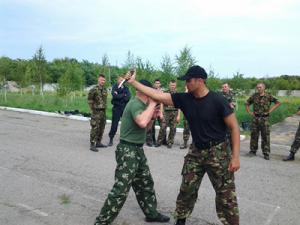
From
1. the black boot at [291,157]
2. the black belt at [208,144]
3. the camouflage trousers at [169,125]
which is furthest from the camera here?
the camouflage trousers at [169,125]

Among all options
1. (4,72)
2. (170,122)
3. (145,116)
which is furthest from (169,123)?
(4,72)

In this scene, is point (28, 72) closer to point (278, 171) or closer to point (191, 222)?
point (278, 171)

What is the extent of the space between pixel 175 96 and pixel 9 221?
8.69 ft

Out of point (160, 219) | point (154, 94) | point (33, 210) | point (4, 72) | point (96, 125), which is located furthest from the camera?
point (4, 72)

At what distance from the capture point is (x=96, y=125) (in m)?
10.0

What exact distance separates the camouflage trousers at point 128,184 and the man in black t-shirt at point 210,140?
0.62 m

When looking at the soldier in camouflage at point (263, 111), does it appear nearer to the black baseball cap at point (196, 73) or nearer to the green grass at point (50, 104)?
the black baseball cap at point (196, 73)

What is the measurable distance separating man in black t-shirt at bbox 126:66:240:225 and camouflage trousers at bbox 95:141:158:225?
0.62 meters

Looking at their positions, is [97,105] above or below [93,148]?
above

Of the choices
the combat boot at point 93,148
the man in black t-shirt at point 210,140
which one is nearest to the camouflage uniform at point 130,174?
the man in black t-shirt at point 210,140

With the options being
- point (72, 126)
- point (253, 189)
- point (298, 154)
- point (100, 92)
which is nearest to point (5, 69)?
point (72, 126)

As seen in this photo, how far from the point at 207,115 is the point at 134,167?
1.10 meters

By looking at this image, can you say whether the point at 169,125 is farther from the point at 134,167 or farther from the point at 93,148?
the point at 134,167

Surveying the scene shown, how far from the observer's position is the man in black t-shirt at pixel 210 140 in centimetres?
417
